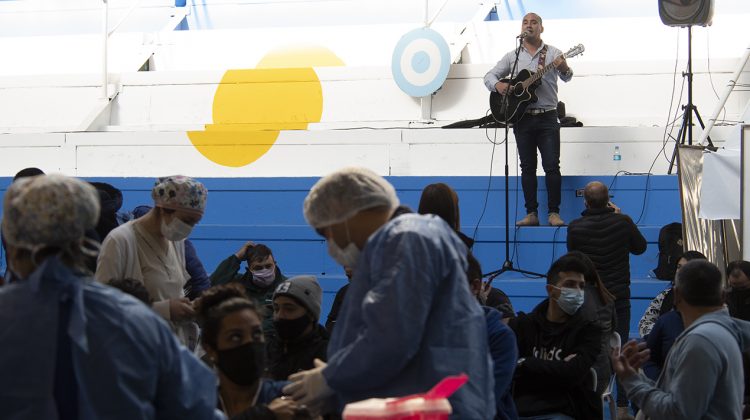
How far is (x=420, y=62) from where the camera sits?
945 cm

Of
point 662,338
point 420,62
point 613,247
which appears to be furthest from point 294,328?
point 420,62

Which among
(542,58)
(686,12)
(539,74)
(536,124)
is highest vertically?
(686,12)

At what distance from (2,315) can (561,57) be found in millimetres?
6074

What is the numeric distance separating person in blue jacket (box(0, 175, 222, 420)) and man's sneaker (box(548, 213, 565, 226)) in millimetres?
6066

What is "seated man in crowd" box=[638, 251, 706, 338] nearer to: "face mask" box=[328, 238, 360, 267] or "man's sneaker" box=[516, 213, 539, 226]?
"man's sneaker" box=[516, 213, 539, 226]

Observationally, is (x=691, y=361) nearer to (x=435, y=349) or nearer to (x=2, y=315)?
(x=435, y=349)

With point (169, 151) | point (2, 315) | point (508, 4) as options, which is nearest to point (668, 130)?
point (508, 4)

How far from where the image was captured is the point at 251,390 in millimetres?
3033

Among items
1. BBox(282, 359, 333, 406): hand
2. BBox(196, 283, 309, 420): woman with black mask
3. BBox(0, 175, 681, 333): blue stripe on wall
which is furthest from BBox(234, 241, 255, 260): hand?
BBox(282, 359, 333, 406): hand

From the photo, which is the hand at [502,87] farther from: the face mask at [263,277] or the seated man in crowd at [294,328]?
the seated man in crowd at [294,328]

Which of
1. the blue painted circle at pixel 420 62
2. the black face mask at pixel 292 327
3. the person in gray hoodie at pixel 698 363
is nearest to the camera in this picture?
the person in gray hoodie at pixel 698 363

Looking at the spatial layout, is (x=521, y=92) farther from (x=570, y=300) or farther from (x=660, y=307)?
(x=570, y=300)

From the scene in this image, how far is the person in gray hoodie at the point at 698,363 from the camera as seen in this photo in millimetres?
3545

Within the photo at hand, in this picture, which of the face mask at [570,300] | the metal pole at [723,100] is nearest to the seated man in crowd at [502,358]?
the face mask at [570,300]
